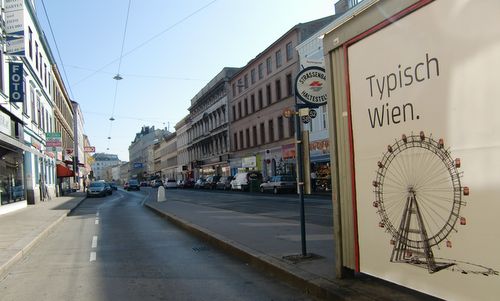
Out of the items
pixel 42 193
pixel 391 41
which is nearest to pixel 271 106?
pixel 42 193

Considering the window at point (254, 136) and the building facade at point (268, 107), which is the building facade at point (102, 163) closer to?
the building facade at point (268, 107)

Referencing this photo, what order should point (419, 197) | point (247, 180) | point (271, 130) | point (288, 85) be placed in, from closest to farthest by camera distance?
point (419, 197)
point (247, 180)
point (288, 85)
point (271, 130)

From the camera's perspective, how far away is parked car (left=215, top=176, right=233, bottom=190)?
50500 millimetres

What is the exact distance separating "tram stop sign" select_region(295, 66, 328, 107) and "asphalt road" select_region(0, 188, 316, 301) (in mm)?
2746

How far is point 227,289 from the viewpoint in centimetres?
668

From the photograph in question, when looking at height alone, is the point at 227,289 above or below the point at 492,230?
below

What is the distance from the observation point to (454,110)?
4.01m

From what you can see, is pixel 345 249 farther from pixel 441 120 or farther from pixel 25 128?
pixel 25 128

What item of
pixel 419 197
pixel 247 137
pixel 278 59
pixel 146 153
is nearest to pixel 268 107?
pixel 278 59

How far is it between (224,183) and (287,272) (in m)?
45.1

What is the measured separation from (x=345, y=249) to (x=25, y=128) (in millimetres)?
24779

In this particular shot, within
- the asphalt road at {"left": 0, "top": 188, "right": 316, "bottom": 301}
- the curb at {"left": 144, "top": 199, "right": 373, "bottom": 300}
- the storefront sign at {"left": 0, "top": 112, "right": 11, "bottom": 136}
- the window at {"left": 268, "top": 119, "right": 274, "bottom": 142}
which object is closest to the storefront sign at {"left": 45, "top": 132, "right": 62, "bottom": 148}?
the storefront sign at {"left": 0, "top": 112, "right": 11, "bottom": 136}

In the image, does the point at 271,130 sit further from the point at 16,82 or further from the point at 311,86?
the point at 311,86

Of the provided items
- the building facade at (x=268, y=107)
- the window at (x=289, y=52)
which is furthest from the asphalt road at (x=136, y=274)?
the window at (x=289, y=52)
